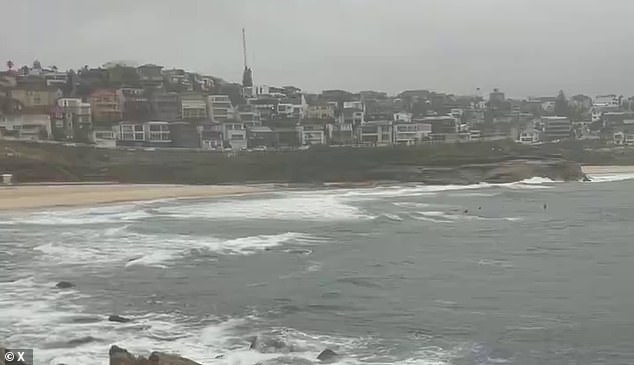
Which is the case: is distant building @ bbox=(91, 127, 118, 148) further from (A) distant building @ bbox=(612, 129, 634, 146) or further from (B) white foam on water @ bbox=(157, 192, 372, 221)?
(A) distant building @ bbox=(612, 129, 634, 146)

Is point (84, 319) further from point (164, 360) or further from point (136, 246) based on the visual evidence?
point (136, 246)

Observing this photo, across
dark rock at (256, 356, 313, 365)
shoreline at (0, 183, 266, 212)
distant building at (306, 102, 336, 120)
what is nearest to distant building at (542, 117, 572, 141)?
distant building at (306, 102, 336, 120)

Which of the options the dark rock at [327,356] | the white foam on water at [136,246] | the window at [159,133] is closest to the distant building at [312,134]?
the window at [159,133]

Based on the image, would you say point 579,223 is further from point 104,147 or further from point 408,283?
point 104,147

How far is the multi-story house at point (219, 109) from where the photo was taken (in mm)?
86338

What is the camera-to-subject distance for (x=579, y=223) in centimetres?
2906

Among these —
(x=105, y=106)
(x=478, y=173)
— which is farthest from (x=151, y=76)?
(x=478, y=173)

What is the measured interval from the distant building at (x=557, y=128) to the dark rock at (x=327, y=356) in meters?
110

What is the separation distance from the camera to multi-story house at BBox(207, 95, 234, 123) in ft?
283

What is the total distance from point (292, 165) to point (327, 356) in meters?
52.2

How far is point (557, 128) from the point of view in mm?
117875

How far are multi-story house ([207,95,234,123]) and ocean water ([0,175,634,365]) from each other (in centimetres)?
5518

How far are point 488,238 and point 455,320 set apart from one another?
12211 millimetres

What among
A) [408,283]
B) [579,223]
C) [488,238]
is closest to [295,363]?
[408,283]
